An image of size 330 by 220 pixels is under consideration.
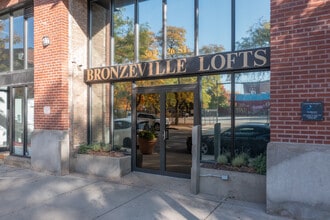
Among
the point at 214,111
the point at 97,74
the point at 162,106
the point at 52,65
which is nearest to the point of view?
the point at 214,111

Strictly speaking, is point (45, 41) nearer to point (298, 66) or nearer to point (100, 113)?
point (100, 113)

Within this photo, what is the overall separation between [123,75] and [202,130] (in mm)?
2463

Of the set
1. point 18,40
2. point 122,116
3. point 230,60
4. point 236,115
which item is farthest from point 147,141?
point 18,40

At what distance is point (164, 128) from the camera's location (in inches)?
268

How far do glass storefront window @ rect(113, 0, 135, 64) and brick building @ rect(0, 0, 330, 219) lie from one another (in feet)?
0.09

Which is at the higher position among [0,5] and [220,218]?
[0,5]

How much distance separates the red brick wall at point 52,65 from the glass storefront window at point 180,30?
2.72 metres

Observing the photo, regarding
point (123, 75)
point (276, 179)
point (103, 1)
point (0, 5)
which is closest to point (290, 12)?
point (276, 179)

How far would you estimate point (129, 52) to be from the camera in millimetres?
7566

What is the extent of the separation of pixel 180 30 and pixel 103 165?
12.3 feet

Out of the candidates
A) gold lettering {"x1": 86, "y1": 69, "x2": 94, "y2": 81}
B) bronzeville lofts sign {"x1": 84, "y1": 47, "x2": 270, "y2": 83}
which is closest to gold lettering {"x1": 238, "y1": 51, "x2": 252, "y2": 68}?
bronzeville lofts sign {"x1": 84, "y1": 47, "x2": 270, "y2": 83}

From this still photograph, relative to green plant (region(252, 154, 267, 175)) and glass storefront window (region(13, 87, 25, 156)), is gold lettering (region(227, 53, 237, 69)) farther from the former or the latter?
glass storefront window (region(13, 87, 25, 156))

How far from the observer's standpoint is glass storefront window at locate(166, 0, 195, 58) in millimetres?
6629

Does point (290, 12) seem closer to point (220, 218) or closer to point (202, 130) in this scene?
point (202, 130)
